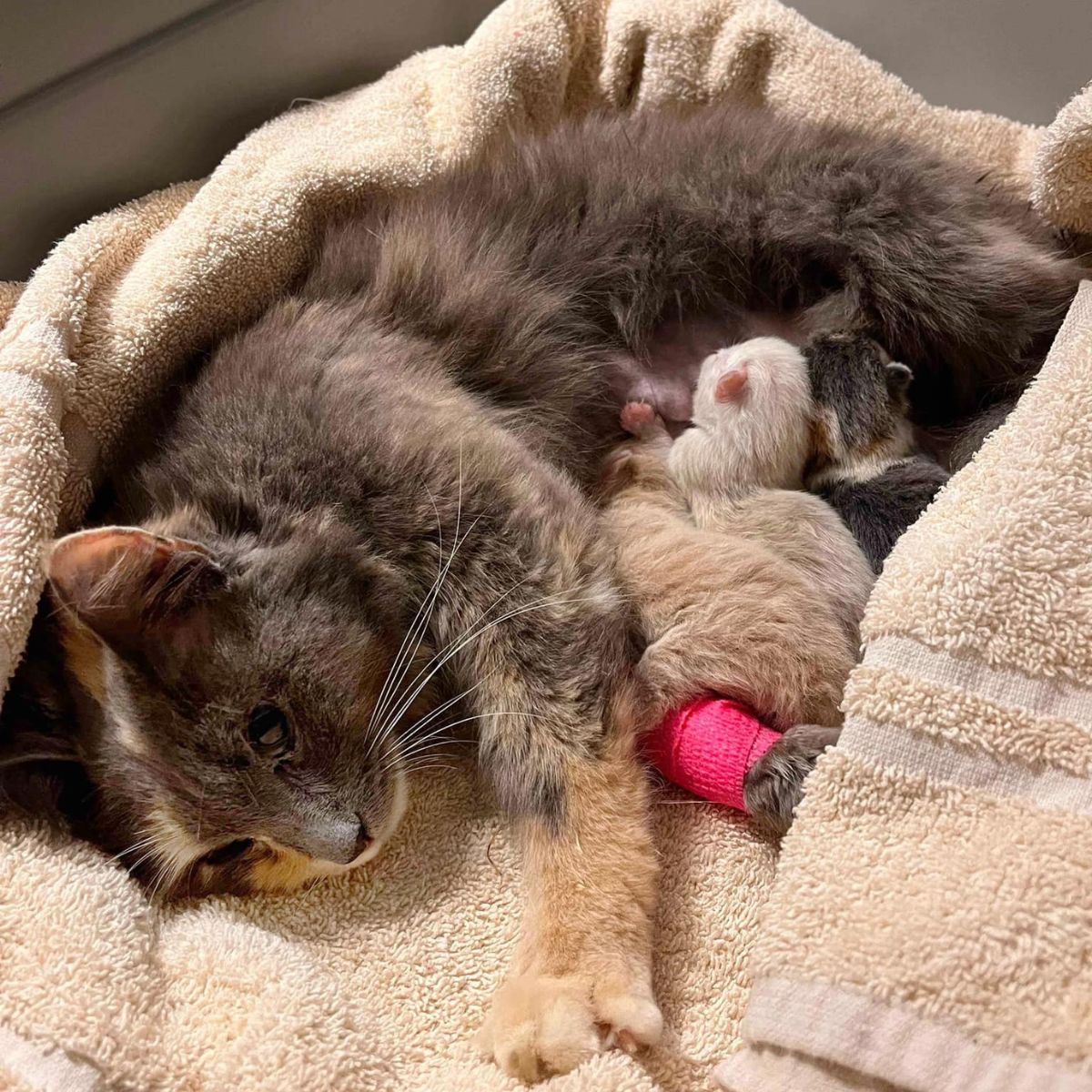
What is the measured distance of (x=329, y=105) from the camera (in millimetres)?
1929

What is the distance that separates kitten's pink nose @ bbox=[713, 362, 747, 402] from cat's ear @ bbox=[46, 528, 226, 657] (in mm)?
837

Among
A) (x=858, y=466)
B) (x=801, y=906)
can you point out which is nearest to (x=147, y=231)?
(x=858, y=466)

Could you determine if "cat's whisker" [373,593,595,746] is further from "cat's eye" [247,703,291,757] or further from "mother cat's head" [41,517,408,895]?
"cat's eye" [247,703,291,757]

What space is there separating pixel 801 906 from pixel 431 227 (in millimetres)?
1219

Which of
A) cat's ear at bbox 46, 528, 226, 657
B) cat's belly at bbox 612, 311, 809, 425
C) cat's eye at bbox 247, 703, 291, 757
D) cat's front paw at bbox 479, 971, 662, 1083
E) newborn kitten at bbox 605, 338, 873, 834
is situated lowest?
cat's front paw at bbox 479, 971, 662, 1083

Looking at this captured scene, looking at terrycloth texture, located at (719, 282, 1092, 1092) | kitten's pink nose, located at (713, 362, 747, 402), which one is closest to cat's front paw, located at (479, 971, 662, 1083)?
terrycloth texture, located at (719, 282, 1092, 1092)

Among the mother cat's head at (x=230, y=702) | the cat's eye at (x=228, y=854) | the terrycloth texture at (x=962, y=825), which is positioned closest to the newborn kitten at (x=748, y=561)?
the terrycloth texture at (x=962, y=825)

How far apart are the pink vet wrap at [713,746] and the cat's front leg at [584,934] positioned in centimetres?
6

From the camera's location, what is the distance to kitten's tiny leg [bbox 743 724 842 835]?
1.26 m

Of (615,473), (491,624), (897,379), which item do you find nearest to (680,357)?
(615,473)

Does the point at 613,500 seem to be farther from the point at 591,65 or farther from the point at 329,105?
the point at 591,65

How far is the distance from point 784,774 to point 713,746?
0.11 m

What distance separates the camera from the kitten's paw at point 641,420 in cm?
176

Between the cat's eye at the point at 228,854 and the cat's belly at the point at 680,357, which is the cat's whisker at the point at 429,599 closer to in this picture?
the cat's eye at the point at 228,854
